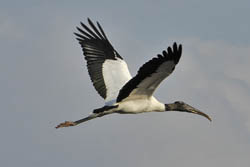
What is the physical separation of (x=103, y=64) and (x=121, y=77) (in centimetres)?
110

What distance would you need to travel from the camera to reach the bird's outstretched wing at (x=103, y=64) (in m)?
20.5

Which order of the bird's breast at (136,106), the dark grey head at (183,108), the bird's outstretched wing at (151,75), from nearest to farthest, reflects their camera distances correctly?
the bird's outstretched wing at (151,75)
the bird's breast at (136,106)
the dark grey head at (183,108)

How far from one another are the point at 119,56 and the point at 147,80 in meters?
4.42

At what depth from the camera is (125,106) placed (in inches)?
750

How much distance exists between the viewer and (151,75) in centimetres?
1686

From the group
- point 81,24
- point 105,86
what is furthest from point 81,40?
point 105,86

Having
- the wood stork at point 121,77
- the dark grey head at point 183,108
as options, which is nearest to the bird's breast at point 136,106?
the wood stork at point 121,77

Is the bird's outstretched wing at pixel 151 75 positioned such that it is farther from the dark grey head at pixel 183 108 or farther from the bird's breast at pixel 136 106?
→ the dark grey head at pixel 183 108

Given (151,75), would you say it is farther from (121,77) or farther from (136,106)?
(121,77)

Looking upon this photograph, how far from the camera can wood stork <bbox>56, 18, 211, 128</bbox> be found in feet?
53.4

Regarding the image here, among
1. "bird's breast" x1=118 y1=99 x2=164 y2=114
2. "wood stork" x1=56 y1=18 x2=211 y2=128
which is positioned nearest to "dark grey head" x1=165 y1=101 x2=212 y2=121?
"wood stork" x1=56 y1=18 x2=211 y2=128

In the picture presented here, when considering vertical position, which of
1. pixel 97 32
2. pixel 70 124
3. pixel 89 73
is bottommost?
pixel 70 124

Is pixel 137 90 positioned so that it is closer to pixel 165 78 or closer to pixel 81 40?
pixel 165 78

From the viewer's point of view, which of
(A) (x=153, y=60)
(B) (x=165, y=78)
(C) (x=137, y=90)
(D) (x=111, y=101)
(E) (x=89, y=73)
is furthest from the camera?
(E) (x=89, y=73)
